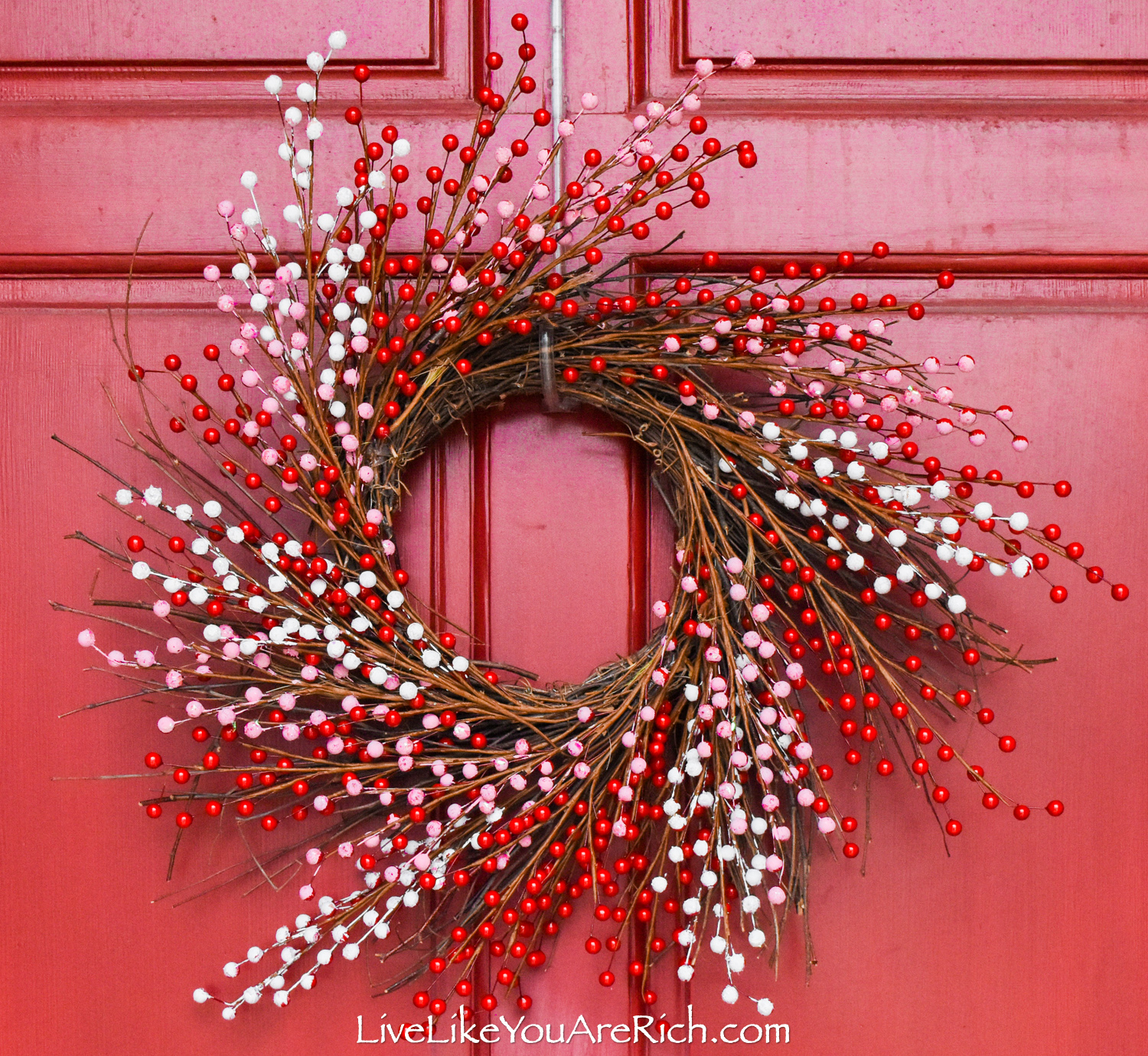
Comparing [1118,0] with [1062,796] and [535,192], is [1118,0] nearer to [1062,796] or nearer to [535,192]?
[535,192]

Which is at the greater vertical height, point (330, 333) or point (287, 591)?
point (330, 333)

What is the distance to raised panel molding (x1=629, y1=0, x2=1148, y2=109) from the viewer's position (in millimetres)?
993

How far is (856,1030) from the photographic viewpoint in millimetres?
997

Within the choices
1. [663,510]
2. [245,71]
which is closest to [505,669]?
[663,510]

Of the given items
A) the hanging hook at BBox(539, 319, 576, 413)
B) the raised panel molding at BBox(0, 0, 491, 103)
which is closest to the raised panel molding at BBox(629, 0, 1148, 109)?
the raised panel molding at BBox(0, 0, 491, 103)

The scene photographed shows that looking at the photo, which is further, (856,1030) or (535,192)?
(856,1030)

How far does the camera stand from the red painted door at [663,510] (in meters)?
0.99

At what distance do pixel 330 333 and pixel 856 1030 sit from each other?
0.91 meters

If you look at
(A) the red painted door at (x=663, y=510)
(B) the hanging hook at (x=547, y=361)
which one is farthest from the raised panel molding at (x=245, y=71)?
(B) the hanging hook at (x=547, y=361)

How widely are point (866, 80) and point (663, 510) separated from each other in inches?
20.4

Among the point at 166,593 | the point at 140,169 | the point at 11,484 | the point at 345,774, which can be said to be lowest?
the point at 345,774

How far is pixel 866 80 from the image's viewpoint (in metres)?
1.00

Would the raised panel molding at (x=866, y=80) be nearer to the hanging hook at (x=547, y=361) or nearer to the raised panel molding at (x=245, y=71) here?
the raised panel molding at (x=245, y=71)

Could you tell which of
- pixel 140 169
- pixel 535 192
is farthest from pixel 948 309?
pixel 140 169
